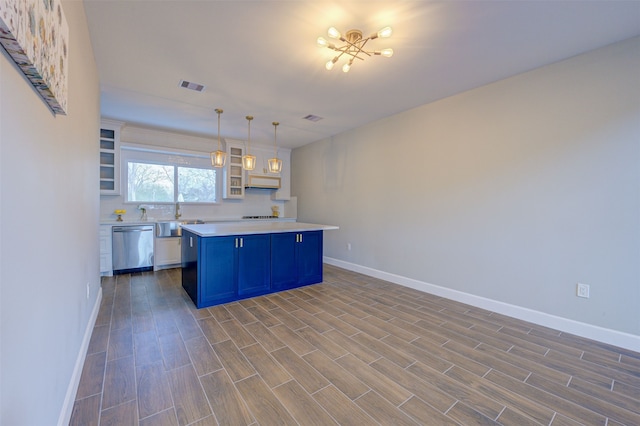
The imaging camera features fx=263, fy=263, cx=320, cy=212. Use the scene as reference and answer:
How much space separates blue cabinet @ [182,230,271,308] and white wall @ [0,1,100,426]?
1.20 meters

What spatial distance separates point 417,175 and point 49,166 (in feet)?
12.5

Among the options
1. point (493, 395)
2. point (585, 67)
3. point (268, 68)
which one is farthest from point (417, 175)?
point (493, 395)

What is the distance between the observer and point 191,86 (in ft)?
10.7

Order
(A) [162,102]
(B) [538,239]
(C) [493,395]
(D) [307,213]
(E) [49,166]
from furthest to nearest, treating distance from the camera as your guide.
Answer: (D) [307,213]
(A) [162,102]
(B) [538,239]
(C) [493,395]
(E) [49,166]

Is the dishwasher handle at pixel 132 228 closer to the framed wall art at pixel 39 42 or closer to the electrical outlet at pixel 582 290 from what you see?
the framed wall art at pixel 39 42

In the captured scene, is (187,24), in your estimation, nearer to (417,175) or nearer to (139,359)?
(139,359)

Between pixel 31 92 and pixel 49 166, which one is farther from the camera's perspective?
pixel 49 166

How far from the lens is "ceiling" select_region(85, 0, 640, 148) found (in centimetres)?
200

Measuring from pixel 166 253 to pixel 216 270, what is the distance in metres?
2.29

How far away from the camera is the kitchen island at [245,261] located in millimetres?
3086

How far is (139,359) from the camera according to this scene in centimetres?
207

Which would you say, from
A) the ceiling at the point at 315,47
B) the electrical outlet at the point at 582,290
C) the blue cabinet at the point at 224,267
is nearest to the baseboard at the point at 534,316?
the electrical outlet at the point at 582,290

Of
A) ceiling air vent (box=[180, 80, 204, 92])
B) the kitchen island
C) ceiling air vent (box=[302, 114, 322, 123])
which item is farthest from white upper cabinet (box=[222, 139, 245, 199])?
ceiling air vent (box=[180, 80, 204, 92])

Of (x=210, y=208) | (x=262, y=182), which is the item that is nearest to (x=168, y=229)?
(x=210, y=208)
